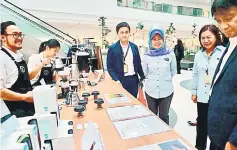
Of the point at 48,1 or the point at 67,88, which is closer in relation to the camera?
the point at 67,88

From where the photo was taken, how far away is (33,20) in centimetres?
681

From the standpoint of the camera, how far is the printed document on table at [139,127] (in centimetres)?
137

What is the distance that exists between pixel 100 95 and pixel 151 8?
1179 centimetres

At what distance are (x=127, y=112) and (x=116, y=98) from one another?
452 mm

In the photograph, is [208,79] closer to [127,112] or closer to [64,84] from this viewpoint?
[127,112]

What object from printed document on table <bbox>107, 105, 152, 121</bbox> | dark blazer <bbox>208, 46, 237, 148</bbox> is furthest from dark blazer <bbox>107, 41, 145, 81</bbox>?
dark blazer <bbox>208, 46, 237, 148</bbox>

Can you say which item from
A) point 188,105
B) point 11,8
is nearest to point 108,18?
point 11,8

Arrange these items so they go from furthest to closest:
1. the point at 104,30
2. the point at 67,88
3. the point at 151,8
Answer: the point at 151,8 < the point at 104,30 < the point at 67,88

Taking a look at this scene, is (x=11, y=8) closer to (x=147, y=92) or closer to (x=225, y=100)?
(x=147, y=92)

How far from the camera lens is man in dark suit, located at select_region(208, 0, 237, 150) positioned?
1.16m

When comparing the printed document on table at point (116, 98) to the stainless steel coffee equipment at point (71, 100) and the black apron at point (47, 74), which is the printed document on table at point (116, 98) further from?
the black apron at point (47, 74)

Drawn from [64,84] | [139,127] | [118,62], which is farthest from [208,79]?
[64,84]

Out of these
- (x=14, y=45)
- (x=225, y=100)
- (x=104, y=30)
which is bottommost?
(x=225, y=100)

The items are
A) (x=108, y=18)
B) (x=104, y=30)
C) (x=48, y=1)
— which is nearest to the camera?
(x=48, y=1)
